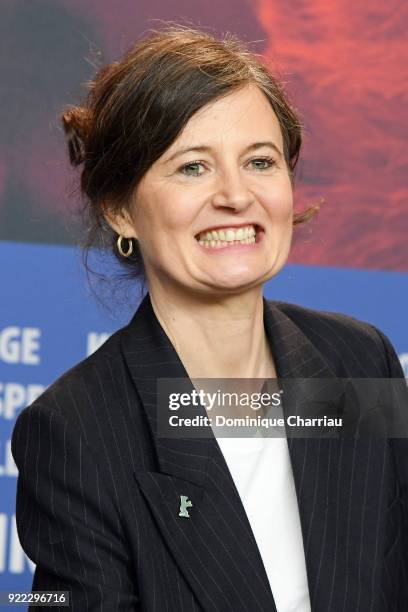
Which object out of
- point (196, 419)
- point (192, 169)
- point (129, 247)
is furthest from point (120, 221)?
point (196, 419)

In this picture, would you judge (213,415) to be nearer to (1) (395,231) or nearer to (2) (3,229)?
(2) (3,229)

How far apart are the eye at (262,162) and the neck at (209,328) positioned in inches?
7.0

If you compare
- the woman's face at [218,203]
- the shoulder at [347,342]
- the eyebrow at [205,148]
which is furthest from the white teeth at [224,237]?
the shoulder at [347,342]

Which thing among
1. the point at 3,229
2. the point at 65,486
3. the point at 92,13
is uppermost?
the point at 92,13

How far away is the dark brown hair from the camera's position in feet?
5.39

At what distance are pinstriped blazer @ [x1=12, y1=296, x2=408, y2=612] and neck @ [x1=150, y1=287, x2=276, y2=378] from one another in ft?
0.11

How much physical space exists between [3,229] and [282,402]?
877 mm

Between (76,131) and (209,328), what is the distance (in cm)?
39

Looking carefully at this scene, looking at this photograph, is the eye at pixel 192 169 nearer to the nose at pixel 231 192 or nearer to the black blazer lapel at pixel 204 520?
the nose at pixel 231 192

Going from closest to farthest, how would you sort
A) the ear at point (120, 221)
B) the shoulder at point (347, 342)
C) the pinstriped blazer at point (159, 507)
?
the pinstriped blazer at point (159, 507), the ear at point (120, 221), the shoulder at point (347, 342)

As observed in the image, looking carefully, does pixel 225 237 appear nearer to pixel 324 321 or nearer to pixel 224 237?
pixel 224 237

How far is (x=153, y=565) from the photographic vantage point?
154 cm

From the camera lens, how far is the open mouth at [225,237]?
1.66 m

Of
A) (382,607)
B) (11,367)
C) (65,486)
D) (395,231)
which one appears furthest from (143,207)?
(395,231)
